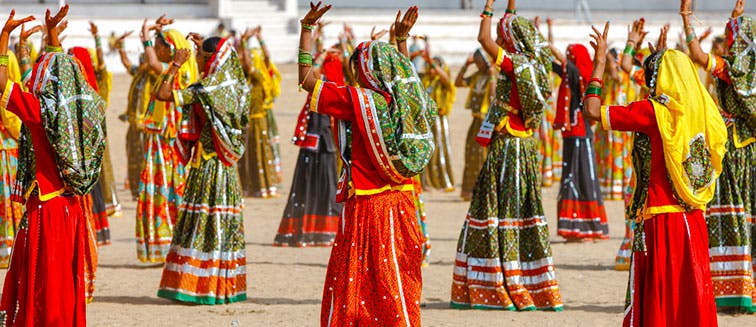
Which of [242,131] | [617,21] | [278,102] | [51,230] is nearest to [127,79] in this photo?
[278,102]

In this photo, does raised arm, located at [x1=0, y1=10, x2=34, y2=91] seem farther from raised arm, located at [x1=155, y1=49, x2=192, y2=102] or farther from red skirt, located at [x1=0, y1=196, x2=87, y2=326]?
raised arm, located at [x1=155, y1=49, x2=192, y2=102]

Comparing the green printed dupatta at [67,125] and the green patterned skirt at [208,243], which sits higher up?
the green printed dupatta at [67,125]

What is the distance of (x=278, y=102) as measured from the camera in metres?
25.5

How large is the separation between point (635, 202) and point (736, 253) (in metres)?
2.07

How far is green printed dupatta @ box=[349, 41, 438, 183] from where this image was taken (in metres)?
7.20

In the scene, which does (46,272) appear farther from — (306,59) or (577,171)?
(577,171)

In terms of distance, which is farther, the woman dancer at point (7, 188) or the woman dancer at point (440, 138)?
the woman dancer at point (440, 138)

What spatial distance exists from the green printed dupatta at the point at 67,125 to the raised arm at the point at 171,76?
175cm

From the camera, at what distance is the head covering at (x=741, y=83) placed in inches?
362

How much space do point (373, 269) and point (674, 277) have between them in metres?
1.67

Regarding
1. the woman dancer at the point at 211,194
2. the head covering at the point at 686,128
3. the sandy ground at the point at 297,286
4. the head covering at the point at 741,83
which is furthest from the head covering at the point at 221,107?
the head covering at the point at 741,83

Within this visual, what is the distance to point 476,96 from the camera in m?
16.2

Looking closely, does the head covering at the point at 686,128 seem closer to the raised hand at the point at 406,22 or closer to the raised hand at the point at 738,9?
the raised hand at the point at 406,22

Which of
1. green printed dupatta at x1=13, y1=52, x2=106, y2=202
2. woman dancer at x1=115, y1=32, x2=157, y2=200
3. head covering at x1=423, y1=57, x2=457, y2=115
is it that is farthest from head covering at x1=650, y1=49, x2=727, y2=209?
head covering at x1=423, y1=57, x2=457, y2=115
